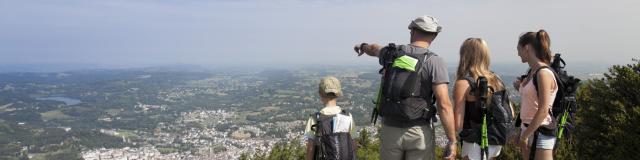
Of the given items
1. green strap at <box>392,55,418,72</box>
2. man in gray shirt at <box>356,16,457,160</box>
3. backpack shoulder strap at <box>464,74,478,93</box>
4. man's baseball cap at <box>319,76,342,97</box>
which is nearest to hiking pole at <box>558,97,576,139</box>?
backpack shoulder strap at <box>464,74,478,93</box>

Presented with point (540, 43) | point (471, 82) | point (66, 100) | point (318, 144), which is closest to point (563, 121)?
point (540, 43)

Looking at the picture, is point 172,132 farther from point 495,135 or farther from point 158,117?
point 495,135

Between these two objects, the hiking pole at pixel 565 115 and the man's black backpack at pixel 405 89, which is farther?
the hiking pole at pixel 565 115

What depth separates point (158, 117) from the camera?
13725 cm

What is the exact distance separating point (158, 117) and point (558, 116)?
5548 inches

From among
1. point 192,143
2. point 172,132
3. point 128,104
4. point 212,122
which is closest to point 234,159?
point 192,143

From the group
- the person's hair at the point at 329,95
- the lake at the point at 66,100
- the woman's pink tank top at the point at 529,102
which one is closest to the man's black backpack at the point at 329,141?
the person's hair at the point at 329,95

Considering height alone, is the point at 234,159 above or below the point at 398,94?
below

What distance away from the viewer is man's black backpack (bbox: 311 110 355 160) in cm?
491

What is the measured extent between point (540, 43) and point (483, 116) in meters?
0.95

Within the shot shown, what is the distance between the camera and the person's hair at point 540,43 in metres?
4.68

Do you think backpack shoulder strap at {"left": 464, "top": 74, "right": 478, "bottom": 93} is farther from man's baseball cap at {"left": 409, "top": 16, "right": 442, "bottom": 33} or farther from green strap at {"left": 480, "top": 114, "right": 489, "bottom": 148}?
man's baseball cap at {"left": 409, "top": 16, "right": 442, "bottom": 33}

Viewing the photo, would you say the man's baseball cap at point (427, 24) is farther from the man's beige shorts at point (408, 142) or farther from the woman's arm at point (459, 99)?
the man's beige shorts at point (408, 142)

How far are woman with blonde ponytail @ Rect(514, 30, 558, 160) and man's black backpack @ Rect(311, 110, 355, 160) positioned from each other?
5.75ft
